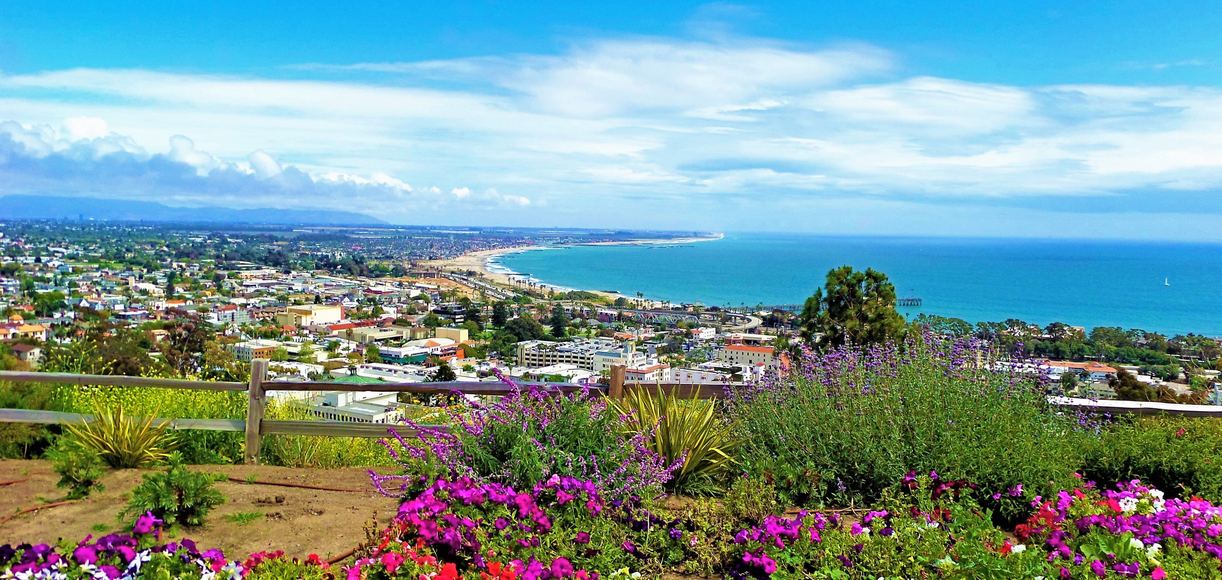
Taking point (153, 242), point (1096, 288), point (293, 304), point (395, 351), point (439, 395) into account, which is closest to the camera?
point (439, 395)

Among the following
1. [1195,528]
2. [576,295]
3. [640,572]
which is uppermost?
[1195,528]

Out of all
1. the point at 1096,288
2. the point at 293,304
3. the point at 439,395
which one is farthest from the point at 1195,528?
the point at 1096,288

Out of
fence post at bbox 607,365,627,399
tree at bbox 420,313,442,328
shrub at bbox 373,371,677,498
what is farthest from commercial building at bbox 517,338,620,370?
shrub at bbox 373,371,677,498

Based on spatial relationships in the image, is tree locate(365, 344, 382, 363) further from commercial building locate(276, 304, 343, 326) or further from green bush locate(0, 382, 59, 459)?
green bush locate(0, 382, 59, 459)

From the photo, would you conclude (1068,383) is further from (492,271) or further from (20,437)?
(492,271)

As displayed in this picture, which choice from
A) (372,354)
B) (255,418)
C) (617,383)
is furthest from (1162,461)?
(372,354)

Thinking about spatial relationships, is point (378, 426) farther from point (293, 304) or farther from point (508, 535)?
point (293, 304)
